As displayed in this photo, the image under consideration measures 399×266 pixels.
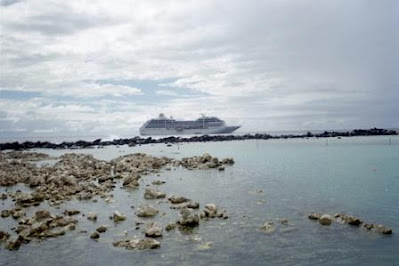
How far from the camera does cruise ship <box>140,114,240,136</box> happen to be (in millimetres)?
184500

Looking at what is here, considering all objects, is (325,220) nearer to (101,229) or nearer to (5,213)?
(101,229)

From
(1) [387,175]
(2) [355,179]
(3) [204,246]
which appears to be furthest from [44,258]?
(1) [387,175]

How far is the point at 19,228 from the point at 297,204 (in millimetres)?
14995

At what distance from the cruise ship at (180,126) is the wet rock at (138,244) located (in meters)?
168

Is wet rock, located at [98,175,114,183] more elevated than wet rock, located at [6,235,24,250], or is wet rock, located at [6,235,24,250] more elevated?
wet rock, located at [98,175,114,183]

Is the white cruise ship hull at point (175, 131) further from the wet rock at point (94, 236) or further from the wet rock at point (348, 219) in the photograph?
the wet rock at point (94, 236)

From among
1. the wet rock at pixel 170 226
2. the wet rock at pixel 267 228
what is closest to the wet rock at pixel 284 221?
the wet rock at pixel 267 228

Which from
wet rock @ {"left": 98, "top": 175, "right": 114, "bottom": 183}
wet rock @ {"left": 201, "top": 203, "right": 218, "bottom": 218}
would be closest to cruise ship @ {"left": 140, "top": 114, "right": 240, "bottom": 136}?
wet rock @ {"left": 98, "top": 175, "right": 114, "bottom": 183}

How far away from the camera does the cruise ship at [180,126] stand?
184m

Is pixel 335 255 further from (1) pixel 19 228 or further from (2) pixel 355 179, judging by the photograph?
(2) pixel 355 179

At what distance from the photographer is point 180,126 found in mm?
186375

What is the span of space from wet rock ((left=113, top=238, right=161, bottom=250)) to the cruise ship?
168 m

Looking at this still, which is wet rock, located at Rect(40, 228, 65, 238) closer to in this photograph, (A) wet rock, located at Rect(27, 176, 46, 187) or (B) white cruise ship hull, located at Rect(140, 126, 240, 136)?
(A) wet rock, located at Rect(27, 176, 46, 187)

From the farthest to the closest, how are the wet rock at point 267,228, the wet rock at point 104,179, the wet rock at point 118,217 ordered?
the wet rock at point 104,179 < the wet rock at point 118,217 < the wet rock at point 267,228
